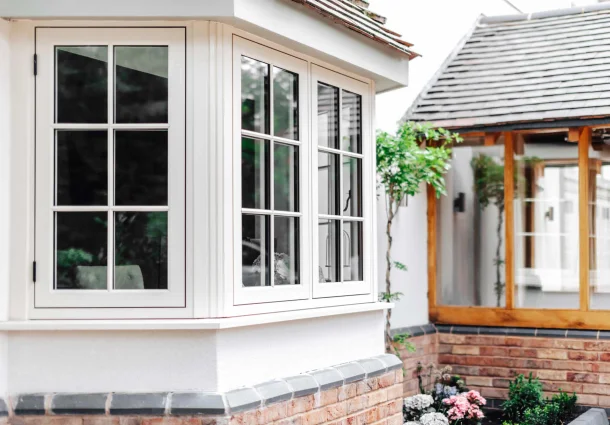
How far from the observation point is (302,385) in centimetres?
586

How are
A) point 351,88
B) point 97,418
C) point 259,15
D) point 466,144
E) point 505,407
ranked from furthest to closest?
point 466,144 < point 505,407 < point 351,88 < point 259,15 < point 97,418

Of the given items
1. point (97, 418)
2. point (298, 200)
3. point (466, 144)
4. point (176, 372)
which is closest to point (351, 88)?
point (298, 200)

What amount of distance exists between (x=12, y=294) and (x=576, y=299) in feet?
20.4

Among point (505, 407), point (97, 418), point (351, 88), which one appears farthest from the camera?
point (505, 407)

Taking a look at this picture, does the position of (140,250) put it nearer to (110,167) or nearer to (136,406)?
(110,167)

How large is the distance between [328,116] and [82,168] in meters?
1.87

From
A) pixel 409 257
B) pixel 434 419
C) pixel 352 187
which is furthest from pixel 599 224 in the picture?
pixel 352 187

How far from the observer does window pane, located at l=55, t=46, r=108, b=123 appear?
5305 mm

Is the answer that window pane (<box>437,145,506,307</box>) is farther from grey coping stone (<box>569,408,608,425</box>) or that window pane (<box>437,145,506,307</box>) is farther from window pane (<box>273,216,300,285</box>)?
window pane (<box>273,216,300,285</box>)

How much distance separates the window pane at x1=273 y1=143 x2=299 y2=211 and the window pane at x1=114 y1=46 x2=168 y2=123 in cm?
89

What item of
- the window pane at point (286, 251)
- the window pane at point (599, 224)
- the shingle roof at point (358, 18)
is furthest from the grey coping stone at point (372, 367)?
the window pane at point (599, 224)

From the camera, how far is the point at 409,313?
31.6 feet

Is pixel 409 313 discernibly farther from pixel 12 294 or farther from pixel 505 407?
pixel 12 294

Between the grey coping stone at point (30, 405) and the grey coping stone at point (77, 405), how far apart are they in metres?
0.07
